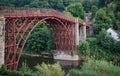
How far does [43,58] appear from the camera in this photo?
52688mm

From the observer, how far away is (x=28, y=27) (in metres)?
34.5

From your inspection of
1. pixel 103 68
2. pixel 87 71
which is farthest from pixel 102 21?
pixel 87 71

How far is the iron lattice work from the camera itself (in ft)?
103

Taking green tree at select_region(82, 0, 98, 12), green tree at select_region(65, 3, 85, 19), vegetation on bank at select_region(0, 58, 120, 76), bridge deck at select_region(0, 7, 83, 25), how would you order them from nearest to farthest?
1. vegetation on bank at select_region(0, 58, 120, 76)
2. bridge deck at select_region(0, 7, 83, 25)
3. green tree at select_region(65, 3, 85, 19)
4. green tree at select_region(82, 0, 98, 12)

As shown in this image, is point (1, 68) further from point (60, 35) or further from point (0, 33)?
point (60, 35)

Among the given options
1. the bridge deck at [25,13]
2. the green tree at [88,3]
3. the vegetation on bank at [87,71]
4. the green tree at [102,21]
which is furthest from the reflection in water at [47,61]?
the green tree at [88,3]

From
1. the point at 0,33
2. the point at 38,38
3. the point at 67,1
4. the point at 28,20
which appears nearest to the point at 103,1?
the point at 67,1

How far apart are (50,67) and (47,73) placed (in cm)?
105

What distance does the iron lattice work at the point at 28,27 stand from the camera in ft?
103

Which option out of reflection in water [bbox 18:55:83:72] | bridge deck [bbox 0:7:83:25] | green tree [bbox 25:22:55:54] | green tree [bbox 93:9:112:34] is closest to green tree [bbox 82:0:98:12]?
green tree [bbox 93:9:112:34]

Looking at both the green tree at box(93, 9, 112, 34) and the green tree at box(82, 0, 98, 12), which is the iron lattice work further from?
the green tree at box(82, 0, 98, 12)

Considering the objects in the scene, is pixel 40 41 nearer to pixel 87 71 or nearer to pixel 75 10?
pixel 75 10

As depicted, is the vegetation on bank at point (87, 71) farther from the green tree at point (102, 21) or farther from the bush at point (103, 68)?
the green tree at point (102, 21)

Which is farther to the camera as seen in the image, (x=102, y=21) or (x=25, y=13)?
(x=102, y=21)
